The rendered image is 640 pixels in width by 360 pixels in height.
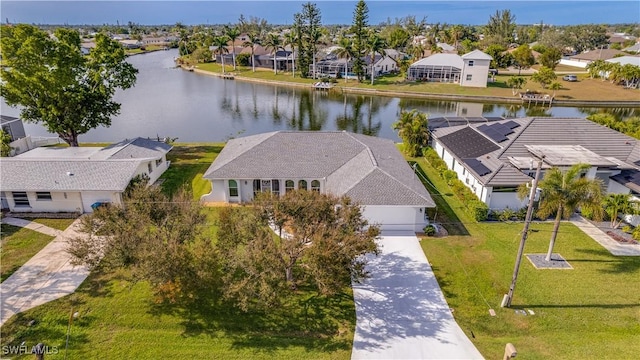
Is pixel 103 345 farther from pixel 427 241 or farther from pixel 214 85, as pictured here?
pixel 214 85

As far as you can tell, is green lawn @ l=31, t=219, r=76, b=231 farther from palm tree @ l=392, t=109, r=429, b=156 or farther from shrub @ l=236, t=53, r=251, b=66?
shrub @ l=236, t=53, r=251, b=66

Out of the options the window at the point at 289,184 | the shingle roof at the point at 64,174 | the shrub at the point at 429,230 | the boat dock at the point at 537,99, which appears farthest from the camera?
the boat dock at the point at 537,99

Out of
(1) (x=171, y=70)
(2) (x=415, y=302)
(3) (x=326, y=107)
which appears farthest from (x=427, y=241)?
(1) (x=171, y=70)

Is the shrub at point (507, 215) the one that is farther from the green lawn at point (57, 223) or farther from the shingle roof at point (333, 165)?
the green lawn at point (57, 223)

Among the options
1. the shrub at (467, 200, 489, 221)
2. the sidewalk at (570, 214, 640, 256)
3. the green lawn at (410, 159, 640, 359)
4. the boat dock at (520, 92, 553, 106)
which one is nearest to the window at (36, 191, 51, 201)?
the green lawn at (410, 159, 640, 359)

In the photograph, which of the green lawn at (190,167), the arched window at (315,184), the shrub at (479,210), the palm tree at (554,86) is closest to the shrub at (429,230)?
the shrub at (479,210)
